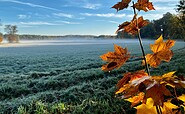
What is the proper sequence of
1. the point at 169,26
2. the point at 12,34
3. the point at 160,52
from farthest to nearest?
1. the point at 12,34
2. the point at 169,26
3. the point at 160,52

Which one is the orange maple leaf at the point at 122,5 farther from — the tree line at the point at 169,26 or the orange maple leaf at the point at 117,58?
the tree line at the point at 169,26

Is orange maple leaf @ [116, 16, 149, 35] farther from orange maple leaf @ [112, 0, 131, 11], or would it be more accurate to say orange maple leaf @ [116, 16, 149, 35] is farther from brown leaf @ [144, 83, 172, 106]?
brown leaf @ [144, 83, 172, 106]

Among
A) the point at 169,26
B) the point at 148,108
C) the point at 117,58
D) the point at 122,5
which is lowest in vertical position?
the point at 148,108

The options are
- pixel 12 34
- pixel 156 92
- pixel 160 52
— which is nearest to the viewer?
pixel 156 92

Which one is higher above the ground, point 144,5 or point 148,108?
point 144,5

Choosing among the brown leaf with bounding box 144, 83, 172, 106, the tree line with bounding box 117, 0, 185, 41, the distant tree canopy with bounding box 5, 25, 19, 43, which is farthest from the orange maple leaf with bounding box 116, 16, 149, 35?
the distant tree canopy with bounding box 5, 25, 19, 43

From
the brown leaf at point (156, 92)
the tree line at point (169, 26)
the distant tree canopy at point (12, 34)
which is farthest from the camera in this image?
the distant tree canopy at point (12, 34)

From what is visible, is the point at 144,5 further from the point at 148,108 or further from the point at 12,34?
the point at 12,34

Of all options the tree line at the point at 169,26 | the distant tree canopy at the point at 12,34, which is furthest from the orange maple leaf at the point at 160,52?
the distant tree canopy at the point at 12,34

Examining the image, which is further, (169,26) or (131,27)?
(169,26)

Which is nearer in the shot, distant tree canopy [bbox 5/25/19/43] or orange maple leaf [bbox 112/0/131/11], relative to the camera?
orange maple leaf [bbox 112/0/131/11]

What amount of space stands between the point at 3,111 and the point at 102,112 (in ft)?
6.02

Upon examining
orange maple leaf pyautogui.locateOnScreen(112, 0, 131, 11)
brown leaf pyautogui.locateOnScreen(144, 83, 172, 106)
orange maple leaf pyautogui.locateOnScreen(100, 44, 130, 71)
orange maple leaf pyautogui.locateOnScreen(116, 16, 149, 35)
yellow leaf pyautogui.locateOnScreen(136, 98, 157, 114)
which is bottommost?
yellow leaf pyautogui.locateOnScreen(136, 98, 157, 114)

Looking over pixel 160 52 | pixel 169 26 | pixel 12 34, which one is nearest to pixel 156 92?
pixel 160 52
